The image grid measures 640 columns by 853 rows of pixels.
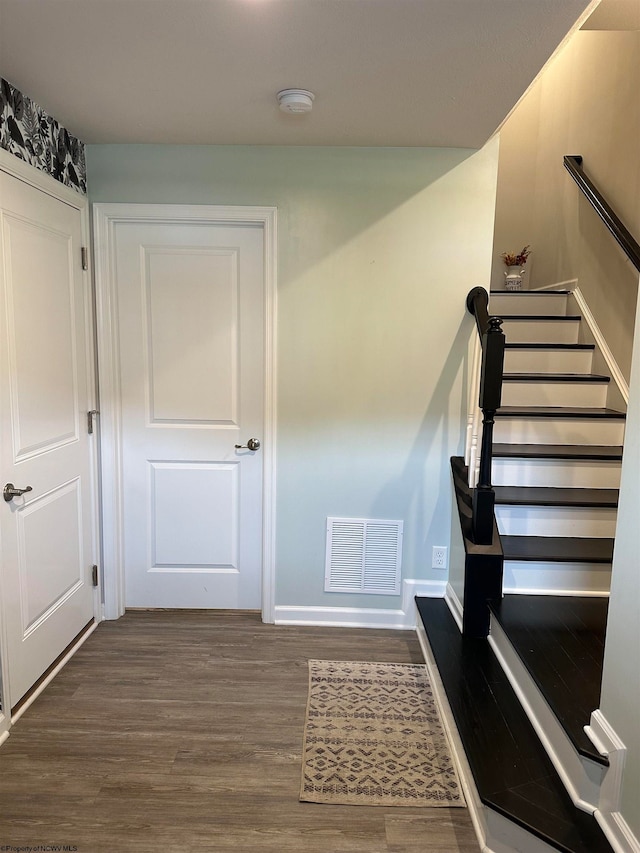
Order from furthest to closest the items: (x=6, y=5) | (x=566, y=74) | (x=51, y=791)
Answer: (x=566, y=74) → (x=51, y=791) → (x=6, y=5)

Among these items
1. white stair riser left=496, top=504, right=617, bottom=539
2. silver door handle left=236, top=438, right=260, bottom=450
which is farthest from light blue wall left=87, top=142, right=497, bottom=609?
white stair riser left=496, top=504, right=617, bottom=539

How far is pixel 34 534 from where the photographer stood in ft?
7.49

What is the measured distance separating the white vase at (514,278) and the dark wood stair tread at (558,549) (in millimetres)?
2320

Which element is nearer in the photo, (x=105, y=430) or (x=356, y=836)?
(x=356, y=836)

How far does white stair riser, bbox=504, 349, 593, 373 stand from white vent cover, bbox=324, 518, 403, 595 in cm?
131

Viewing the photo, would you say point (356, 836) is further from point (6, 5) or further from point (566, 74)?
point (566, 74)

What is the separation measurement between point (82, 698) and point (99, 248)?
2019 mm

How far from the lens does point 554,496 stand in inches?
102

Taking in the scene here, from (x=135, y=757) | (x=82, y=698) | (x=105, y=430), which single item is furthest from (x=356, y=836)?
(x=105, y=430)

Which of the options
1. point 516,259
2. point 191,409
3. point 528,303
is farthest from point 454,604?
point 516,259

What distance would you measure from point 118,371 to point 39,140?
105cm

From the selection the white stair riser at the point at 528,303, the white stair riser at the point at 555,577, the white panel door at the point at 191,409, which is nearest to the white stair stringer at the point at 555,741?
the white stair riser at the point at 555,577

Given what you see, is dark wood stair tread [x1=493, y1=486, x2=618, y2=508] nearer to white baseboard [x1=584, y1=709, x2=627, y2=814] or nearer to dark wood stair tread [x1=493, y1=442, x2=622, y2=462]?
dark wood stair tread [x1=493, y1=442, x2=622, y2=462]

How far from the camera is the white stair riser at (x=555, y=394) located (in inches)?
128
